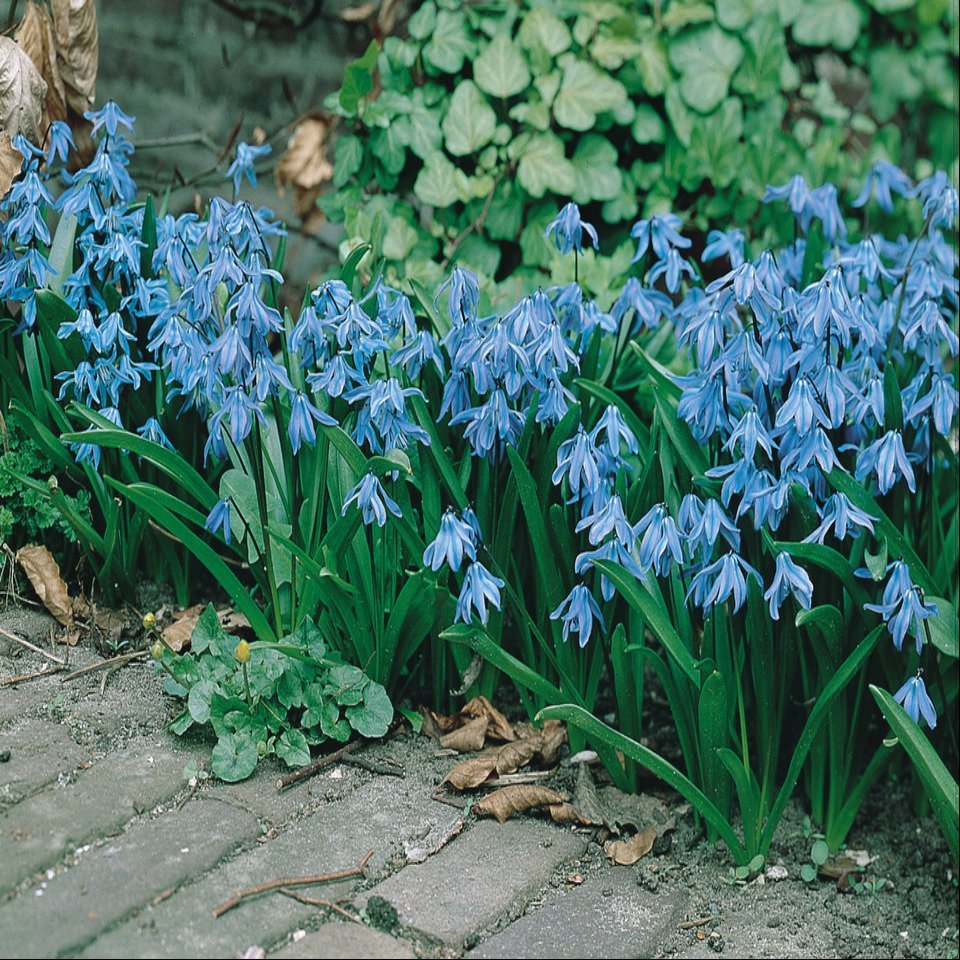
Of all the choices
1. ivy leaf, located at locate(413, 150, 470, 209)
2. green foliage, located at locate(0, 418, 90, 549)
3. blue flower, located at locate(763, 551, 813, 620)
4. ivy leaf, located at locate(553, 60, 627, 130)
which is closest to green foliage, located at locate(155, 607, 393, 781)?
green foliage, located at locate(0, 418, 90, 549)

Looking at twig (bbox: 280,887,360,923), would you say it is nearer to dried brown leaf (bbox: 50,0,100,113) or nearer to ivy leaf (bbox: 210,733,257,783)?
ivy leaf (bbox: 210,733,257,783)

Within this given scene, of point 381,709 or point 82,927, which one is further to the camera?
point 381,709

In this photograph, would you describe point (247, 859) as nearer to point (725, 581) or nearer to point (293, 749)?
point (293, 749)

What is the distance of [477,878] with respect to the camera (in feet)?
6.88

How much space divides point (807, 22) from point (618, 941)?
3.50 metres

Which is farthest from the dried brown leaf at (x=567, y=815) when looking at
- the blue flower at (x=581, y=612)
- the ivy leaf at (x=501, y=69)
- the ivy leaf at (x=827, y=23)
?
the ivy leaf at (x=827, y=23)

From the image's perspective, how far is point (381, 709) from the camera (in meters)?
2.44

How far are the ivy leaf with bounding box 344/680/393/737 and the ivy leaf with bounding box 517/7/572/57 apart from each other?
224 centimetres

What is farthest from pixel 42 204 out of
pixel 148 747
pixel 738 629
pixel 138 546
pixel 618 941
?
pixel 618 941

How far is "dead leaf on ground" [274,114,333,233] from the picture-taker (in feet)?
12.9

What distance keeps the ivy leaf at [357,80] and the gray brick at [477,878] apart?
2.32 m

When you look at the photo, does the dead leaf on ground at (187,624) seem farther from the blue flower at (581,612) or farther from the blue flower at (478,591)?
the blue flower at (581,612)

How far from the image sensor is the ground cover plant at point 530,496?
2225 mm

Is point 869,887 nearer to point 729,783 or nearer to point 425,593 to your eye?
point 729,783
